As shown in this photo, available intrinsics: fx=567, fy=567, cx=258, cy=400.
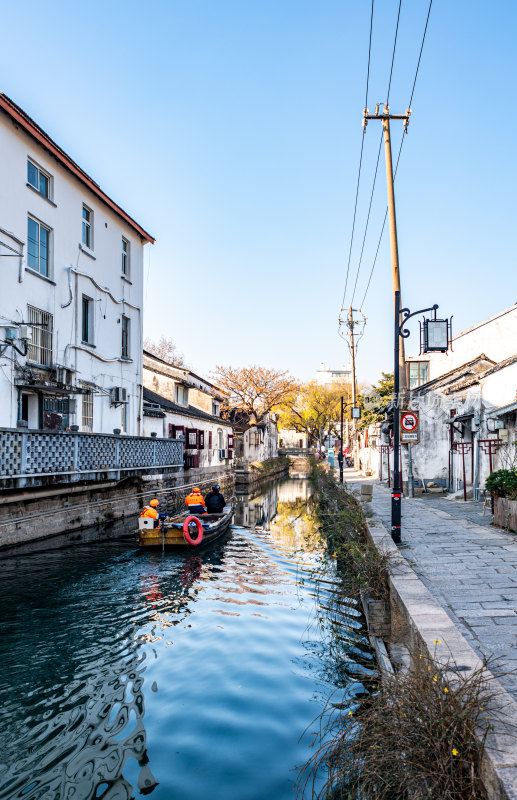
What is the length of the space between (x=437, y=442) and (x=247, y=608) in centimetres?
1727

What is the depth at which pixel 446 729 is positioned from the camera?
11.0 ft

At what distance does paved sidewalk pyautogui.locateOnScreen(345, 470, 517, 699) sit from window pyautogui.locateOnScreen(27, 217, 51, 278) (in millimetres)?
12738

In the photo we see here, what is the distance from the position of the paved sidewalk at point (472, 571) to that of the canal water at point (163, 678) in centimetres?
143

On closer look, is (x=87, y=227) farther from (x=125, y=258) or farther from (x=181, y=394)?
(x=181, y=394)

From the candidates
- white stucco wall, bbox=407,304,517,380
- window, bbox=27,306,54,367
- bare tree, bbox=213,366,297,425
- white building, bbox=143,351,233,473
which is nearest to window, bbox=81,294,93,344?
window, bbox=27,306,54,367

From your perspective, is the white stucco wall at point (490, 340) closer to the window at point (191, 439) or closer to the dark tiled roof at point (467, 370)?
the dark tiled roof at point (467, 370)

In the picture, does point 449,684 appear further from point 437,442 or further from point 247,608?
point 437,442

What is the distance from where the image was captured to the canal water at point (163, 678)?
5.10 meters

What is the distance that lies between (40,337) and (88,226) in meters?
6.00

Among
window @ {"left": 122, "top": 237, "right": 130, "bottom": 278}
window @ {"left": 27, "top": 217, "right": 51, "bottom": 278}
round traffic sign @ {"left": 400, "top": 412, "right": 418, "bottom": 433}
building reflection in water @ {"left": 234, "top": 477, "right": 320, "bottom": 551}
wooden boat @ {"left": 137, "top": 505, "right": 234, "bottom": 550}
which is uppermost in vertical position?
window @ {"left": 122, "top": 237, "right": 130, "bottom": 278}

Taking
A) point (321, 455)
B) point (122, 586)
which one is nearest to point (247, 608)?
point (122, 586)

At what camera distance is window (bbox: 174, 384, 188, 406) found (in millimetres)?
34544

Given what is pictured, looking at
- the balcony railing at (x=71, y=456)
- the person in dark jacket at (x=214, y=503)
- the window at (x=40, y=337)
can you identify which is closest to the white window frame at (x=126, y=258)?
the window at (x=40, y=337)

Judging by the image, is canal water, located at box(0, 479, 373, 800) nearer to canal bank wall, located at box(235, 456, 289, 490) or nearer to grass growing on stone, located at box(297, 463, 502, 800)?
grass growing on stone, located at box(297, 463, 502, 800)
